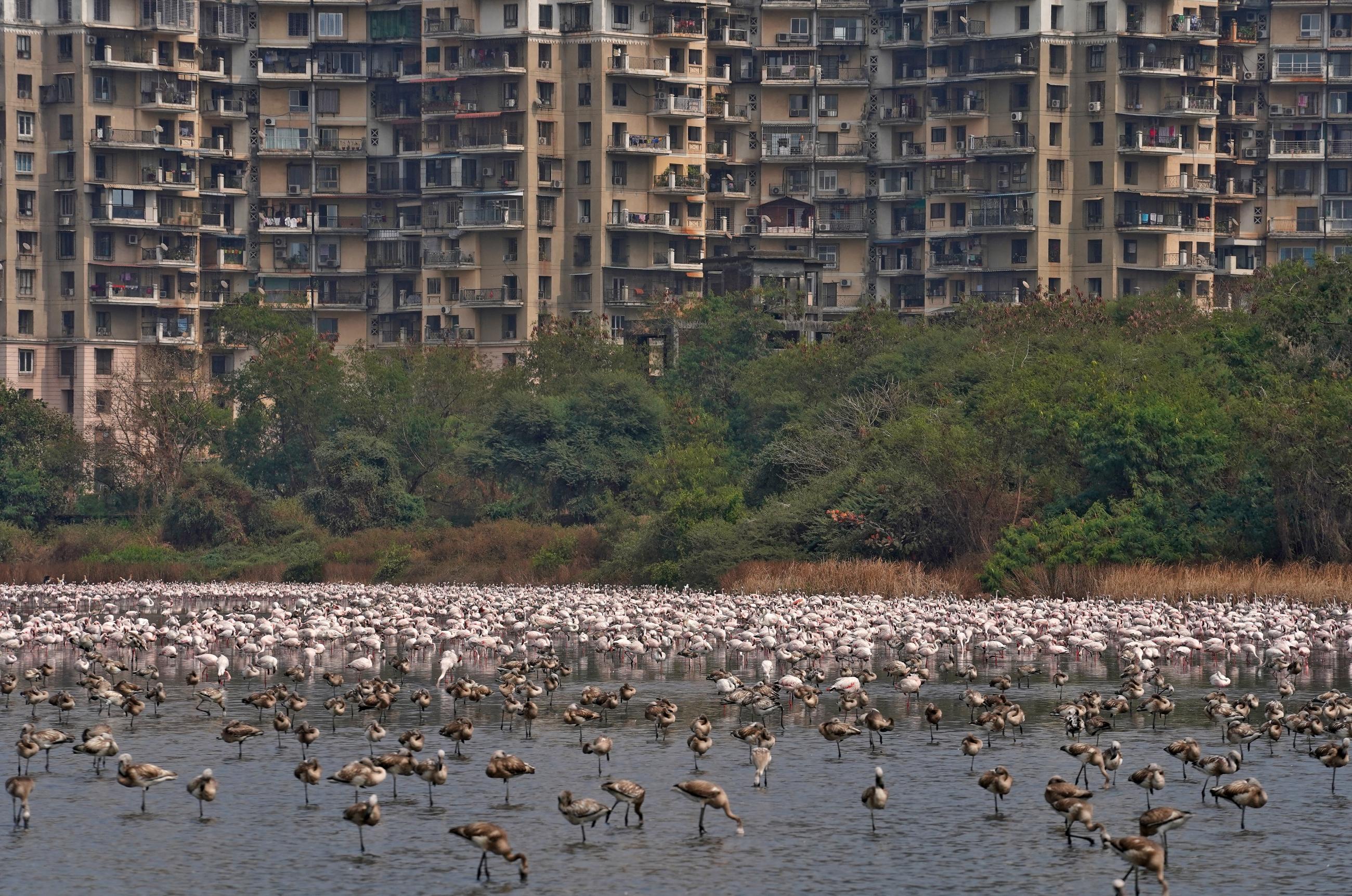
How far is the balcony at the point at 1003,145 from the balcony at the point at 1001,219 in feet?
11.7

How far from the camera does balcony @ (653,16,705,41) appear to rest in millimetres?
129250

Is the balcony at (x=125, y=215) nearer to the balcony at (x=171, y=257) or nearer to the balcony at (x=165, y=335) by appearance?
the balcony at (x=171, y=257)

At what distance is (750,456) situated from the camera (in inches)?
3351

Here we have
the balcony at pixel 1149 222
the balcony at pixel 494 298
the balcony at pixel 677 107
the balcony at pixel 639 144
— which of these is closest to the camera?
the balcony at pixel 494 298

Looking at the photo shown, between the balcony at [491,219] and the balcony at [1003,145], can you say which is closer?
the balcony at [491,219]

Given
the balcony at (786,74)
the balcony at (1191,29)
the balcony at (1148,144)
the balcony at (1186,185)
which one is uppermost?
the balcony at (1191,29)

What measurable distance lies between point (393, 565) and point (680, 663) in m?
37.1

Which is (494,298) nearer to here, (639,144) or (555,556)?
(639,144)

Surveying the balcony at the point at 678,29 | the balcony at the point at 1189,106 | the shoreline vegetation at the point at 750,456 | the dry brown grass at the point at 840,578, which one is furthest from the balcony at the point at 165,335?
the dry brown grass at the point at 840,578

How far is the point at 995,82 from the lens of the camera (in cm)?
13038

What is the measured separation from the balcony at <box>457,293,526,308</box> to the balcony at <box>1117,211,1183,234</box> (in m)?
36.2

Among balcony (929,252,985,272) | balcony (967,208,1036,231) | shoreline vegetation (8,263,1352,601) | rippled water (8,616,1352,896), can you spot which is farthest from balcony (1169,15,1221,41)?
rippled water (8,616,1352,896)

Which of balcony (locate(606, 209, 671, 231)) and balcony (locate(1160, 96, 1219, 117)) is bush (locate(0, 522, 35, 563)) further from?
balcony (locate(1160, 96, 1219, 117))

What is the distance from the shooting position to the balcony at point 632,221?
128 meters
